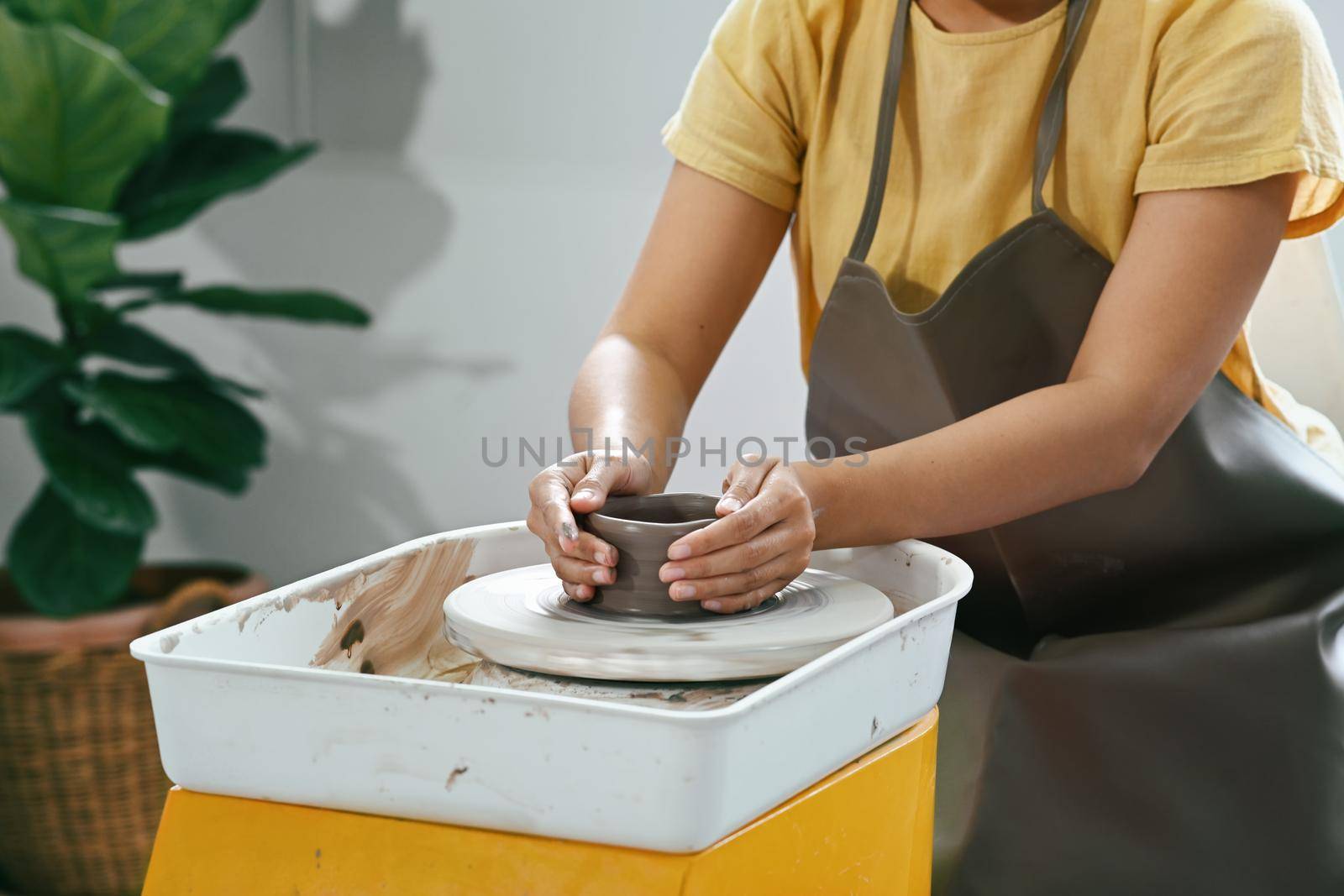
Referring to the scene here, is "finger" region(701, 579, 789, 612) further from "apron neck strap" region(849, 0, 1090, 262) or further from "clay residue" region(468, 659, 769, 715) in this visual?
"apron neck strap" region(849, 0, 1090, 262)

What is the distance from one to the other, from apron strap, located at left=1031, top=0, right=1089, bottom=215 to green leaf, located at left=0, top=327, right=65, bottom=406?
1.49 m

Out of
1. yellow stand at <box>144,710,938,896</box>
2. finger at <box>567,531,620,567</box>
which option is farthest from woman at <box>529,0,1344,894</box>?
yellow stand at <box>144,710,938,896</box>

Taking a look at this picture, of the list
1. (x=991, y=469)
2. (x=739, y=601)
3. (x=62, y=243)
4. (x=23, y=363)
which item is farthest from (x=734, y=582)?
(x=23, y=363)

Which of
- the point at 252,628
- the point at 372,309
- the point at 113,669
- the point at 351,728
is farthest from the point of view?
the point at 372,309

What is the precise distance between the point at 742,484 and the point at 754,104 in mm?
465

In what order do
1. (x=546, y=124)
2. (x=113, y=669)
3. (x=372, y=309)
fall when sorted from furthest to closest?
(x=372, y=309) → (x=546, y=124) → (x=113, y=669)

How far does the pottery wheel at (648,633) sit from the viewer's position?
60 cm

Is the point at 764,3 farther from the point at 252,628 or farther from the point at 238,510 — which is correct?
the point at 238,510

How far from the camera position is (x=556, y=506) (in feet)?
2.35

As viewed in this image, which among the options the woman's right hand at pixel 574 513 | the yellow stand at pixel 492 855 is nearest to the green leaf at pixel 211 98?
the woman's right hand at pixel 574 513

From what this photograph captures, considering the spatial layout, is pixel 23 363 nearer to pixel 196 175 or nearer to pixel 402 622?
pixel 196 175

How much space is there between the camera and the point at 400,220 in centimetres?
225

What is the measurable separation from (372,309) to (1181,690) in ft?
5.84

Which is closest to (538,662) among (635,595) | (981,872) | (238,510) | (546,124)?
(635,595)
